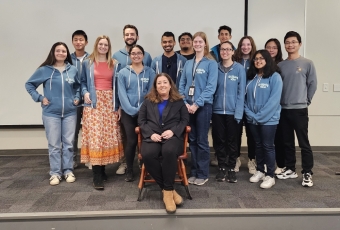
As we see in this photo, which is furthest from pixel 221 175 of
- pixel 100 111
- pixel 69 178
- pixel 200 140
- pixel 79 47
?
pixel 79 47

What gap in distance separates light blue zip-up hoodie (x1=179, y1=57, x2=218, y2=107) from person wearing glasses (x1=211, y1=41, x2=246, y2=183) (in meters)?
0.12

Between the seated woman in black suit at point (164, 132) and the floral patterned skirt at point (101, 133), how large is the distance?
1.48 ft

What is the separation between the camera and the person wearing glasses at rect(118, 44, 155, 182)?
2637 millimetres

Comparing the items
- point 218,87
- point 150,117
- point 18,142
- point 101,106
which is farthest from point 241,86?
point 18,142

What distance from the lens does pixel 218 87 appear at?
2.68 metres

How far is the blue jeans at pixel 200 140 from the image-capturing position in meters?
2.63

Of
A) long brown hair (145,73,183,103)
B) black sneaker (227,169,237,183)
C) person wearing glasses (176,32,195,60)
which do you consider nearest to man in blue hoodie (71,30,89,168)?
long brown hair (145,73,183,103)

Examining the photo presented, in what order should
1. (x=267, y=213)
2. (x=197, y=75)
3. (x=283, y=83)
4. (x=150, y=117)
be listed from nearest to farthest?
(x=267, y=213)
(x=150, y=117)
(x=197, y=75)
(x=283, y=83)

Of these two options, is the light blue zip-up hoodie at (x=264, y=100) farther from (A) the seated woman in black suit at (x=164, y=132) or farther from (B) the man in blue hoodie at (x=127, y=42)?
(B) the man in blue hoodie at (x=127, y=42)

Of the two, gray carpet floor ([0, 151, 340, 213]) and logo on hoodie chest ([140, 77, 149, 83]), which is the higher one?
logo on hoodie chest ([140, 77, 149, 83])

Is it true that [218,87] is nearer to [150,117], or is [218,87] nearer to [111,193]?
[150,117]

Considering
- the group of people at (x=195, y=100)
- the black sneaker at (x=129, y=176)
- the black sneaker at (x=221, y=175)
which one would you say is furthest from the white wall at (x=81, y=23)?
the black sneaker at (x=221, y=175)

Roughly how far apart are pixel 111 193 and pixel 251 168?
5.25 feet

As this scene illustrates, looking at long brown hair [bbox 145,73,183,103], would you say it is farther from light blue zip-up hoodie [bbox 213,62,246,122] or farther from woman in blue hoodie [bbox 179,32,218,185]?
light blue zip-up hoodie [bbox 213,62,246,122]
